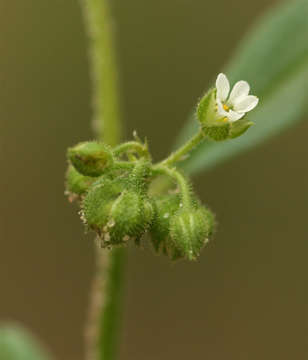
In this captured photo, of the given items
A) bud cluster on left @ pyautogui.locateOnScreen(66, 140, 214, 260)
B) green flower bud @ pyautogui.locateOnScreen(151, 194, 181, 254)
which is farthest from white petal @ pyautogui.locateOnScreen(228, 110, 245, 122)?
green flower bud @ pyautogui.locateOnScreen(151, 194, 181, 254)

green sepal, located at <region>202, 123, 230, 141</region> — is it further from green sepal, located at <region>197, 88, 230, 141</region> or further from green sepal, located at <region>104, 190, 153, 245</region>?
green sepal, located at <region>104, 190, 153, 245</region>

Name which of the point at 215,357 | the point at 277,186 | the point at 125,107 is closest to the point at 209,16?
the point at 125,107

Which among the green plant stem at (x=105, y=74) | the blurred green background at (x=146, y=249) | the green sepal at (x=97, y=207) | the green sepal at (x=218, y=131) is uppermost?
the blurred green background at (x=146, y=249)

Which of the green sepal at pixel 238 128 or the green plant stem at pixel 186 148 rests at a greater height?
the green plant stem at pixel 186 148

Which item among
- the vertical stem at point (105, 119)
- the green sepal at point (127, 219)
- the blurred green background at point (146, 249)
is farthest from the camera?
the blurred green background at point (146, 249)

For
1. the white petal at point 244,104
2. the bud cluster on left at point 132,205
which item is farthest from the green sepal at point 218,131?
the bud cluster on left at point 132,205

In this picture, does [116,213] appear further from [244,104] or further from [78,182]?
[244,104]

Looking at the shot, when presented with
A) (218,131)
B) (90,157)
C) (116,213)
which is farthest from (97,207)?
(218,131)

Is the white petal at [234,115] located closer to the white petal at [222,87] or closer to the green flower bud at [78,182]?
the white petal at [222,87]
